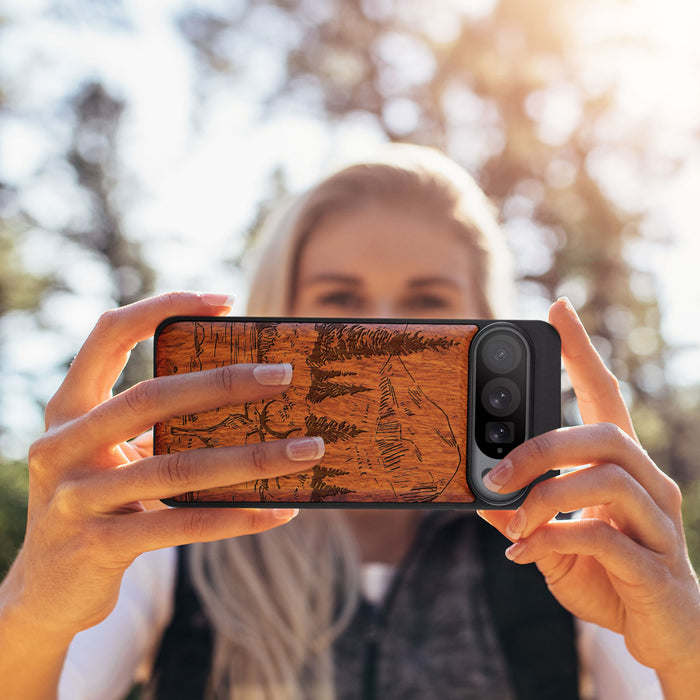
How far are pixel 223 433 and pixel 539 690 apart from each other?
5.54ft

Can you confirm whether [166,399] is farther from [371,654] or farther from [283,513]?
[371,654]

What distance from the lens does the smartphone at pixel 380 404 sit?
1399 millimetres

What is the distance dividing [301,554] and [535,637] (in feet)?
3.27

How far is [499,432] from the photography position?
1.45m

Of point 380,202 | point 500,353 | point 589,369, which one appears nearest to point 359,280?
point 380,202

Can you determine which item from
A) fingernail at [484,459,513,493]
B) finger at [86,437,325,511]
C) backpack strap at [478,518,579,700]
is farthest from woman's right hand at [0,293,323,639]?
backpack strap at [478,518,579,700]

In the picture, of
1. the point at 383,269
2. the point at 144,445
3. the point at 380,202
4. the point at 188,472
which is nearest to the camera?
the point at 188,472

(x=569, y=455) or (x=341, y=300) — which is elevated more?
(x=341, y=300)

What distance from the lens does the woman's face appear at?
2.51 meters

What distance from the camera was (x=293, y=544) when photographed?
262cm

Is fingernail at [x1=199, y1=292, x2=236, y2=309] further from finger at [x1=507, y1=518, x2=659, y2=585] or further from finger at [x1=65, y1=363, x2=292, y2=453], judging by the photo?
finger at [x1=507, y1=518, x2=659, y2=585]

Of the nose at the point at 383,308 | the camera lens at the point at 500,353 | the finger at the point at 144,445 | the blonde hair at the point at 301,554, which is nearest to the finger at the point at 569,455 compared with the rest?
the camera lens at the point at 500,353

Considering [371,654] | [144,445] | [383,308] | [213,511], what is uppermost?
[383,308]

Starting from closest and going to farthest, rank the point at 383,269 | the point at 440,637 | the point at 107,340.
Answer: the point at 107,340 → the point at 440,637 → the point at 383,269
